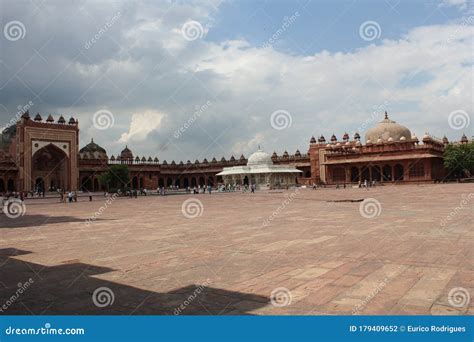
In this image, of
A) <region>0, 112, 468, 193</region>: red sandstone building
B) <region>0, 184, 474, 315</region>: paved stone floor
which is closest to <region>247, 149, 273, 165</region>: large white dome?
<region>0, 112, 468, 193</region>: red sandstone building

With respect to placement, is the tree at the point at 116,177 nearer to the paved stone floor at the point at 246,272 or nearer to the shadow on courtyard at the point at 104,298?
the paved stone floor at the point at 246,272

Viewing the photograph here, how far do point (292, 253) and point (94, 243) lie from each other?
4105 mm

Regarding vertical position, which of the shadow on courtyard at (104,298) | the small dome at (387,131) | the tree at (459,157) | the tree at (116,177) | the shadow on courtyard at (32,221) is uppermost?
the small dome at (387,131)

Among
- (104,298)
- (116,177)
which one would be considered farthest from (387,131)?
(104,298)

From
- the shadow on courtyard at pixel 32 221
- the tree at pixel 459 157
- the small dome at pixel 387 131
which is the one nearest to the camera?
the shadow on courtyard at pixel 32 221

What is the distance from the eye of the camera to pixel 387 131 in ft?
197

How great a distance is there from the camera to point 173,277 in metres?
5.07

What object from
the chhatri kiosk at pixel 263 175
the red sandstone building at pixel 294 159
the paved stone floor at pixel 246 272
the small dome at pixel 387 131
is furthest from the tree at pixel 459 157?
the paved stone floor at pixel 246 272

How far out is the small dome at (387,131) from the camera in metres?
59.8

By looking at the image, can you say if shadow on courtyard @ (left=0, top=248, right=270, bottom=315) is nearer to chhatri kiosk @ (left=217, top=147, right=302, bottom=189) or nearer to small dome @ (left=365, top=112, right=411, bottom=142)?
chhatri kiosk @ (left=217, top=147, right=302, bottom=189)

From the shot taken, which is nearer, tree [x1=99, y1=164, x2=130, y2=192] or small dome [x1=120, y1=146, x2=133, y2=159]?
tree [x1=99, y1=164, x2=130, y2=192]

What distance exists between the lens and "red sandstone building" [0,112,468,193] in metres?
49.2

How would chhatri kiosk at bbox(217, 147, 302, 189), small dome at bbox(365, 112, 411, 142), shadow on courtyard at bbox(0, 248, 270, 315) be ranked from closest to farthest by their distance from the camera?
1. shadow on courtyard at bbox(0, 248, 270, 315)
2. chhatri kiosk at bbox(217, 147, 302, 189)
3. small dome at bbox(365, 112, 411, 142)

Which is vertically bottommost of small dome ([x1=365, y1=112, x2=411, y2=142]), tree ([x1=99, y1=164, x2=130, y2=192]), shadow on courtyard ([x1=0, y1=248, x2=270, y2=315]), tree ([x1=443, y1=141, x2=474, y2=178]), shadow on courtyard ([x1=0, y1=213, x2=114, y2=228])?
shadow on courtyard ([x1=0, y1=213, x2=114, y2=228])
